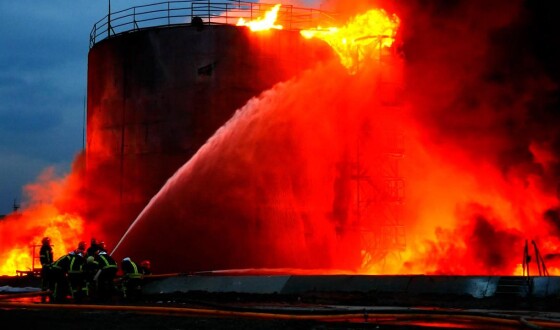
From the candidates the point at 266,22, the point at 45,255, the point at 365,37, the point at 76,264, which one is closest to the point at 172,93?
the point at 266,22

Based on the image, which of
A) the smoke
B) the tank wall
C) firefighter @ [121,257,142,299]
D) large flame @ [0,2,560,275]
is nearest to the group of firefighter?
firefighter @ [121,257,142,299]

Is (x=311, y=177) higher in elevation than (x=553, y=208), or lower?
higher

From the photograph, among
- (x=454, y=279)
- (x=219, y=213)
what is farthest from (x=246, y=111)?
(x=454, y=279)

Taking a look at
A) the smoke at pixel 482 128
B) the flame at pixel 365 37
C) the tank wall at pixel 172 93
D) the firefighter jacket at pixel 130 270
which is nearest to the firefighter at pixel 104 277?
the firefighter jacket at pixel 130 270

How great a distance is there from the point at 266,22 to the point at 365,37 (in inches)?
140

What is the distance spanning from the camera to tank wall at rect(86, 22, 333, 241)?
22.2 metres

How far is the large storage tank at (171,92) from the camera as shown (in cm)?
2220

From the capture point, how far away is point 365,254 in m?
21.8

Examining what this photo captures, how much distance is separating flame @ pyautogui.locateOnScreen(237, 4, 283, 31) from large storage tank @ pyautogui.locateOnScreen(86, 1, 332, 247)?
28 centimetres

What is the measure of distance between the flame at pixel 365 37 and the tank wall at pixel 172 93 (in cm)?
76

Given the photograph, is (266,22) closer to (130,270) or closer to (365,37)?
(365,37)

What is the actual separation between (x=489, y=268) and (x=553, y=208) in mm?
2345

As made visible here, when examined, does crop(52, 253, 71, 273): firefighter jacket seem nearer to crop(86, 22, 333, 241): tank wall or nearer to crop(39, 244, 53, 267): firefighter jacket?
crop(39, 244, 53, 267): firefighter jacket

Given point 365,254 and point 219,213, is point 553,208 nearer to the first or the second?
point 365,254
